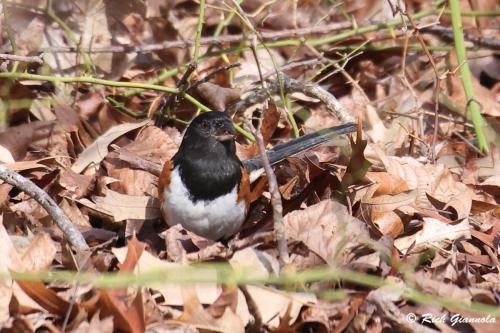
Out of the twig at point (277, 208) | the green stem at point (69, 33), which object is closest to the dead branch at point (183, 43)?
the green stem at point (69, 33)

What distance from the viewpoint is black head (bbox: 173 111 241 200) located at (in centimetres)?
354

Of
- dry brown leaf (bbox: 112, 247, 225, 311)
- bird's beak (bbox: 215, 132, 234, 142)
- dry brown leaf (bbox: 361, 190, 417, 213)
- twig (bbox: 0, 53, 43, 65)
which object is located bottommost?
dry brown leaf (bbox: 361, 190, 417, 213)

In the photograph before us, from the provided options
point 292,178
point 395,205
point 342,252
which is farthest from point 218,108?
point 342,252

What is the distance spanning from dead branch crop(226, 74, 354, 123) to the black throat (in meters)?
0.56

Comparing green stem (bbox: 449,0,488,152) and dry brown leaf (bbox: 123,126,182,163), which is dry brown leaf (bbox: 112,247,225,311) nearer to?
dry brown leaf (bbox: 123,126,182,163)

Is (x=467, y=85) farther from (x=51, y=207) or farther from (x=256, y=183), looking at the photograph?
(x=51, y=207)

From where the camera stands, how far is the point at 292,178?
3771 millimetres

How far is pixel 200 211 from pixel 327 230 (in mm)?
537

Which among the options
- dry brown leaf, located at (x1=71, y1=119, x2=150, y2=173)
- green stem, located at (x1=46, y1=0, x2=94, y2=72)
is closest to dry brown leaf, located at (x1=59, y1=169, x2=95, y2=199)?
dry brown leaf, located at (x1=71, y1=119, x2=150, y2=173)

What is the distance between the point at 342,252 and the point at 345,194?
0.55 m

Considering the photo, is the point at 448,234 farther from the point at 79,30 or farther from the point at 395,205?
the point at 79,30

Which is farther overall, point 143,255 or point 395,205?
point 395,205

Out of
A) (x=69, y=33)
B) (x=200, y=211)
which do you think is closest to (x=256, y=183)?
(x=200, y=211)

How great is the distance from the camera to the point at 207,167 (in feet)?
11.7
